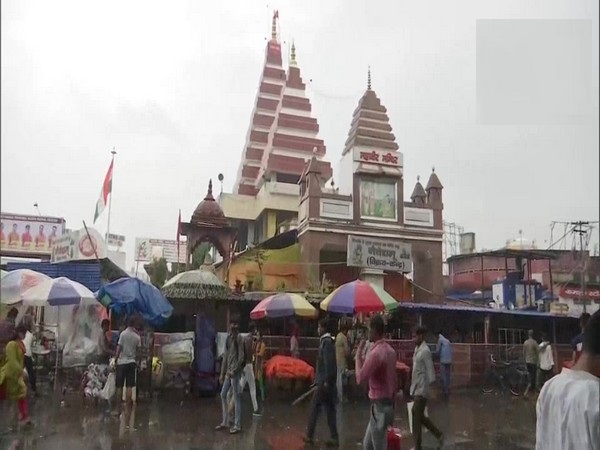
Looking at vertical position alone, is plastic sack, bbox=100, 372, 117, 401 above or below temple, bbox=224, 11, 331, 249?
below

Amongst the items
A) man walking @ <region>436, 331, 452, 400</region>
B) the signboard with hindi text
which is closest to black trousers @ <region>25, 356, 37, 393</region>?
man walking @ <region>436, 331, 452, 400</region>

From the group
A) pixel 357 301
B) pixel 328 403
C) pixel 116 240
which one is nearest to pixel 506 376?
pixel 357 301

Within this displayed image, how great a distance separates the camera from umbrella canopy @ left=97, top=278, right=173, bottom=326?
12.4 meters

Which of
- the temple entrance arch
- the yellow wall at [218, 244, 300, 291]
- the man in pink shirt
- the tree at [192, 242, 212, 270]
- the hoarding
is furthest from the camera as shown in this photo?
the hoarding

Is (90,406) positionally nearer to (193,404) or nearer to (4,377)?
(193,404)

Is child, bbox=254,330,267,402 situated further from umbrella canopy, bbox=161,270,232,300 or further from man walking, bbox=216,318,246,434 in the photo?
man walking, bbox=216,318,246,434

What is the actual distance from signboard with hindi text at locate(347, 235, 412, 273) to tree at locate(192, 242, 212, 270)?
21.8ft

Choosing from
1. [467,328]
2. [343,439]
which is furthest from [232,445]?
[467,328]

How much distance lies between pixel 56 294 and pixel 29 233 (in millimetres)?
33694

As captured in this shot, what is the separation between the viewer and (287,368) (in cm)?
1371

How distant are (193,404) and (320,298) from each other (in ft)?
20.1

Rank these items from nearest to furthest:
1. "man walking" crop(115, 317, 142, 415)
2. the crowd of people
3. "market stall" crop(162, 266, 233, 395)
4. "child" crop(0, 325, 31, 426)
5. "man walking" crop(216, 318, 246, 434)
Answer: the crowd of people < "child" crop(0, 325, 31, 426) < "man walking" crop(216, 318, 246, 434) < "man walking" crop(115, 317, 142, 415) < "market stall" crop(162, 266, 233, 395)

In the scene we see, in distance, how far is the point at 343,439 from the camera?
9.12m

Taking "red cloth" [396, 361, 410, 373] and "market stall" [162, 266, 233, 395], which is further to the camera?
"red cloth" [396, 361, 410, 373]
